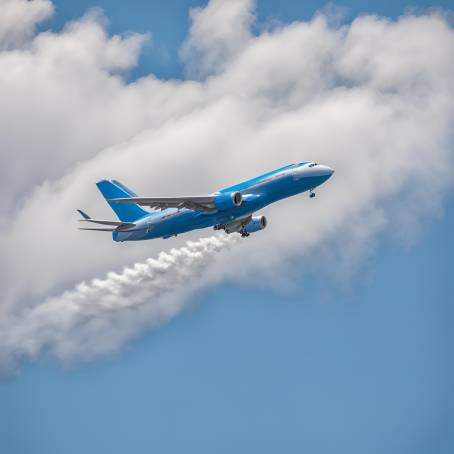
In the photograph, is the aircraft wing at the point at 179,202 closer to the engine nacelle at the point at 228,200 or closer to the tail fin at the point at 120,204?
the engine nacelle at the point at 228,200

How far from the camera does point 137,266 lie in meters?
138


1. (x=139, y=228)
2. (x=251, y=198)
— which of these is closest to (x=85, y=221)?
(x=139, y=228)

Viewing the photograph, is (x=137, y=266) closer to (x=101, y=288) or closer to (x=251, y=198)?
(x=101, y=288)

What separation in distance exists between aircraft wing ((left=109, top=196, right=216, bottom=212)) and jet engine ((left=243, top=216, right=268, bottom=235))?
8.37 m

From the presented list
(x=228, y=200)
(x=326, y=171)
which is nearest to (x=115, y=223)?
(x=228, y=200)

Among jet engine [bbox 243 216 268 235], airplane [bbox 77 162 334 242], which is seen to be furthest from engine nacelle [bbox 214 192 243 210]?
jet engine [bbox 243 216 268 235]

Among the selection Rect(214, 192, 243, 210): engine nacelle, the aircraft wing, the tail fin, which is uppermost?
the tail fin

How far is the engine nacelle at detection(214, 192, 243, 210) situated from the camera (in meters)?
126

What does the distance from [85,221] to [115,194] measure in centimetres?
1411

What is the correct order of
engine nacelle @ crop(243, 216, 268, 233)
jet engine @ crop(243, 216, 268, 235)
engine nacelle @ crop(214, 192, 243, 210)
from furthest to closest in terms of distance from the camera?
engine nacelle @ crop(243, 216, 268, 233) < jet engine @ crop(243, 216, 268, 235) < engine nacelle @ crop(214, 192, 243, 210)

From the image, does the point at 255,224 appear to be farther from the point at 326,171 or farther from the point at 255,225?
the point at 326,171

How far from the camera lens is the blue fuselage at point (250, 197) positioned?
12719 centimetres

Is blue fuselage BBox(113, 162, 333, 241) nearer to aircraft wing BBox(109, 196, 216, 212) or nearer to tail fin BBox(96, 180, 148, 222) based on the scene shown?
aircraft wing BBox(109, 196, 216, 212)

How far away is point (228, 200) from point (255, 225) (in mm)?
10257
